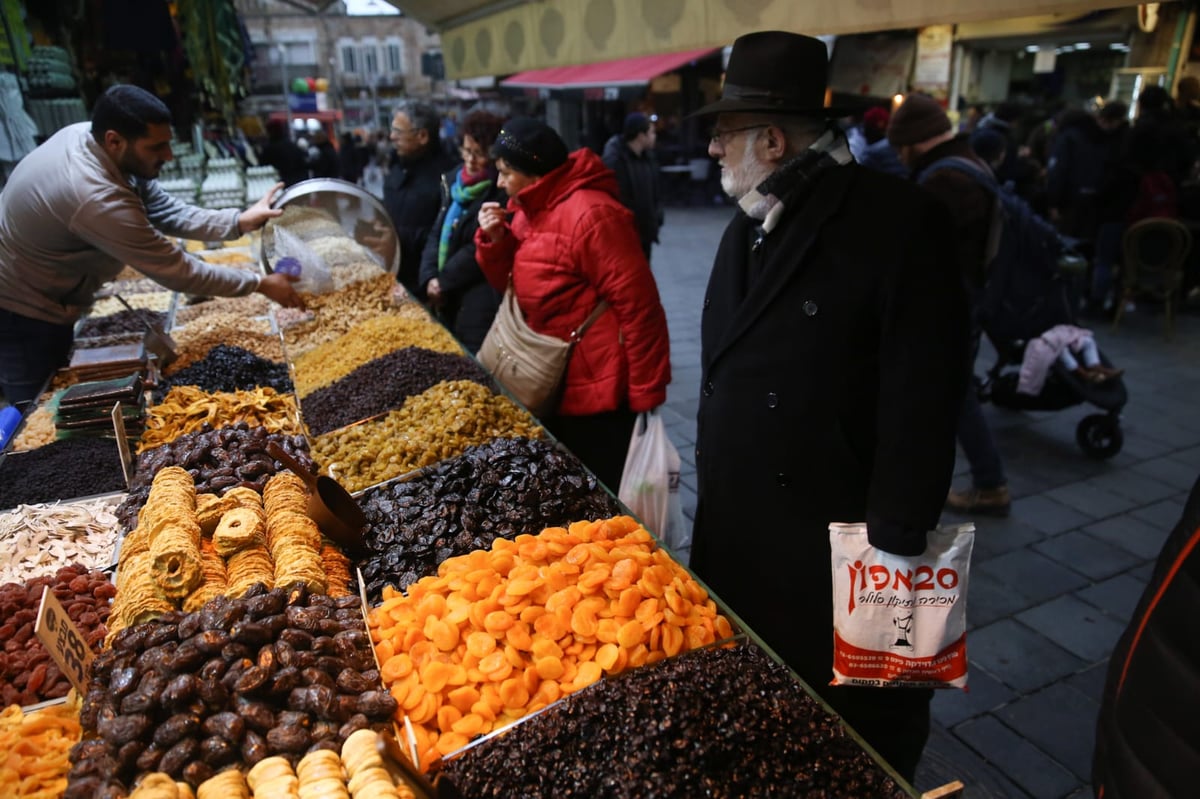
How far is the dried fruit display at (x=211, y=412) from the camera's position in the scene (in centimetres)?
289

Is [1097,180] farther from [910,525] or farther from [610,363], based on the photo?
[910,525]

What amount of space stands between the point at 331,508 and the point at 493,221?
1.74 meters

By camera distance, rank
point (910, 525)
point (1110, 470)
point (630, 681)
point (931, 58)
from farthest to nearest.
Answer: point (931, 58)
point (1110, 470)
point (910, 525)
point (630, 681)

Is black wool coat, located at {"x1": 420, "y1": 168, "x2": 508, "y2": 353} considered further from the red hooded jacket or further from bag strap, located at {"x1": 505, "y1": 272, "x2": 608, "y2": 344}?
bag strap, located at {"x1": 505, "y1": 272, "x2": 608, "y2": 344}

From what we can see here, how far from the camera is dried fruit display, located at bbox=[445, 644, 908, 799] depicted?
135cm

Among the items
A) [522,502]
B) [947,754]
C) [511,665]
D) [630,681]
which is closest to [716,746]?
[630,681]

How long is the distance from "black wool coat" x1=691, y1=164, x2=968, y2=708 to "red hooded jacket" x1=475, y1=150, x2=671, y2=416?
0.86 metres

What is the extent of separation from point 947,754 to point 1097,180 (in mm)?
7144

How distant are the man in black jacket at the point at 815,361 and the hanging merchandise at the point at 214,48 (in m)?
8.31

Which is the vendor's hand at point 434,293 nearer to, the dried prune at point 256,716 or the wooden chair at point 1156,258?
the dried prune at point 256,716

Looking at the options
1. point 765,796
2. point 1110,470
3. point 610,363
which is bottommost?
point 1110,470

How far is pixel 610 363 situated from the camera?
3145 mm

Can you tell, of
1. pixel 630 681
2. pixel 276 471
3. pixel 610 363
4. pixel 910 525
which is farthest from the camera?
pixel 610 363

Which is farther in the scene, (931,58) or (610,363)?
(931,58)
